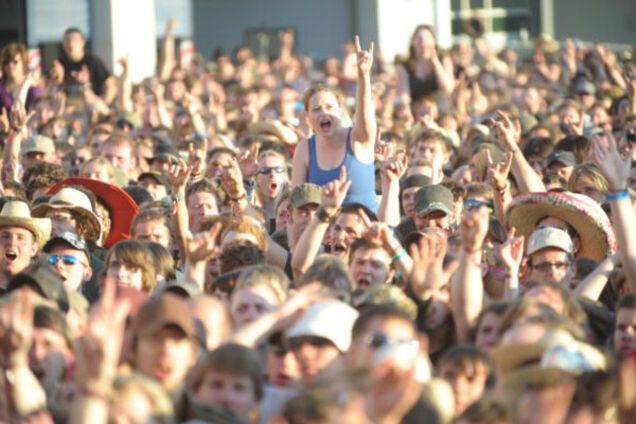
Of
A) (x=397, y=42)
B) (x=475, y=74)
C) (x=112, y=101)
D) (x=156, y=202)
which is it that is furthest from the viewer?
(x=397, y=42)

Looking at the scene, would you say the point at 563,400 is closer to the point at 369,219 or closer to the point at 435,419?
the point at 435,419

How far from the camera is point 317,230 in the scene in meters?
10.5

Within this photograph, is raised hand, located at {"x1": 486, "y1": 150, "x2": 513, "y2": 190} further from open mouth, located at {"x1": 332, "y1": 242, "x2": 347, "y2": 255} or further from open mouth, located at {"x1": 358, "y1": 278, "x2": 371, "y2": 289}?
open mouth, located at {"x1": 358, "y1": 278, "x2": 371, "y2": 289}

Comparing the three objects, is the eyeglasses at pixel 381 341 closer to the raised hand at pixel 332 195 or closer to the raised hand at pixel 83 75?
the raised hand at pixel 332 195

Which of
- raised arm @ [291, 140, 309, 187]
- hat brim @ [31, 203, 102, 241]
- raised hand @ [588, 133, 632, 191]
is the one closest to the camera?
raised hand @ [588, 133, 632, 191]

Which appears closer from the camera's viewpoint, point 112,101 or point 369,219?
point 369,219

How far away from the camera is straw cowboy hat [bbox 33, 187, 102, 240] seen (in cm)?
1238

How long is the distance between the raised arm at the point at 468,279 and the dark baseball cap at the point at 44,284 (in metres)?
1.77

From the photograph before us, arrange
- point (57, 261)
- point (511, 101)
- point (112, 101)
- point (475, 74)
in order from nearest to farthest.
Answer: point (57, 261) < point (112, 101) < point (511, 101) < point (475, 74)

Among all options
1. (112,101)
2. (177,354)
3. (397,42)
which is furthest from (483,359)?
(397,42)

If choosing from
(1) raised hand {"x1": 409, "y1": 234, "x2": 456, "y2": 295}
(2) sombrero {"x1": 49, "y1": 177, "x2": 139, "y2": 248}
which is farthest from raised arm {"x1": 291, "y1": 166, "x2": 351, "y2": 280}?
(2) sombrero {"x1": 49, "y1": 177, "x2": 139, "y2": 248}

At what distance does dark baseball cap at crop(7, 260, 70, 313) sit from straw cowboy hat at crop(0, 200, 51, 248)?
1.78 meters

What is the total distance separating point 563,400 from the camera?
7082 millimetres

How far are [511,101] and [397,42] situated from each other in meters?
9.01
